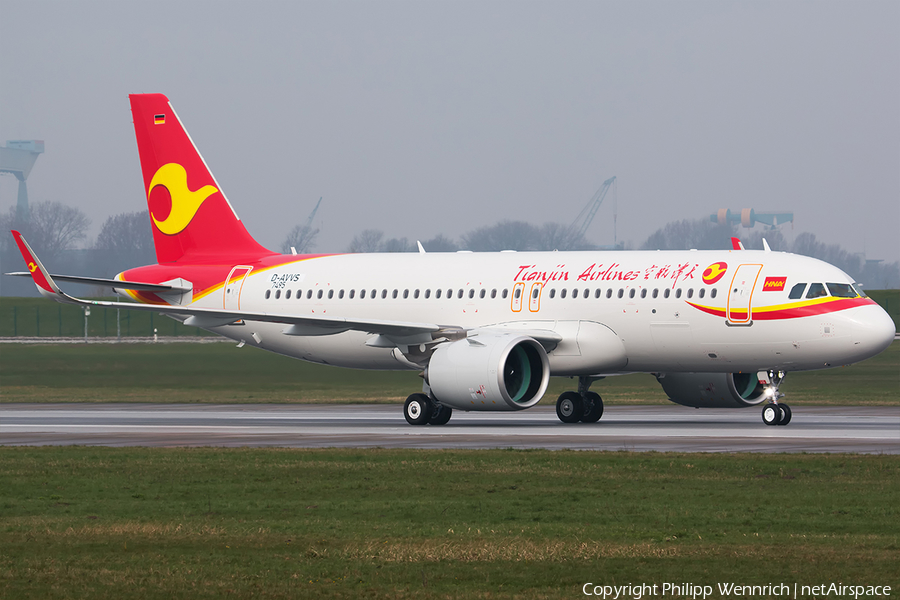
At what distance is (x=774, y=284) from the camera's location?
3203 cm

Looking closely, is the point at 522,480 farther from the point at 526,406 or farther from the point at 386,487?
the point at 526,406

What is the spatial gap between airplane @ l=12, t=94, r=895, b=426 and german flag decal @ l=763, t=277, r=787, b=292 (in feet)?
0.08

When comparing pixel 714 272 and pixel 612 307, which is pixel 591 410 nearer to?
pixel 612 307

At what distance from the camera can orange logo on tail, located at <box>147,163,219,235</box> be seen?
4238 cm

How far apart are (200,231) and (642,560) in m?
31.0

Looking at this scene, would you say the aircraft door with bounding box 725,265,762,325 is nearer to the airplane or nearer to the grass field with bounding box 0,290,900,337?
the airplane

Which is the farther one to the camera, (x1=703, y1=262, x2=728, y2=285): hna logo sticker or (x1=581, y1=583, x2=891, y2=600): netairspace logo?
(x1=703, y1=262, x2=728, y2=285): hna logo sticker

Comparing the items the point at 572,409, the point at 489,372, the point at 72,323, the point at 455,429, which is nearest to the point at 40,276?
the point at 455,429

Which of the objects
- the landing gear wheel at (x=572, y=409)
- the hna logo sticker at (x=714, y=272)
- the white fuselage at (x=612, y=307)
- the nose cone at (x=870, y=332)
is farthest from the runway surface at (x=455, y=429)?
the hna logo sticker at (x=714, y=272)

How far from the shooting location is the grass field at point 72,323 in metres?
81.1

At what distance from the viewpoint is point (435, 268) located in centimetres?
3772

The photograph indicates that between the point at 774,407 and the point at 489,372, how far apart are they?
710 cm

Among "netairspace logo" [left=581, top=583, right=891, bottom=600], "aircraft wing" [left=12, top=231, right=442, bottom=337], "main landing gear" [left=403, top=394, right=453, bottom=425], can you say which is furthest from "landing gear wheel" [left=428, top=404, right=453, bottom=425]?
"netairspace logo" [left=581, top=583, right=891, bottom=600]

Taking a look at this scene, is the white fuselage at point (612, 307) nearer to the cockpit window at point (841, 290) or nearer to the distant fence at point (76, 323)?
the cockpit window at point (841, 290)
